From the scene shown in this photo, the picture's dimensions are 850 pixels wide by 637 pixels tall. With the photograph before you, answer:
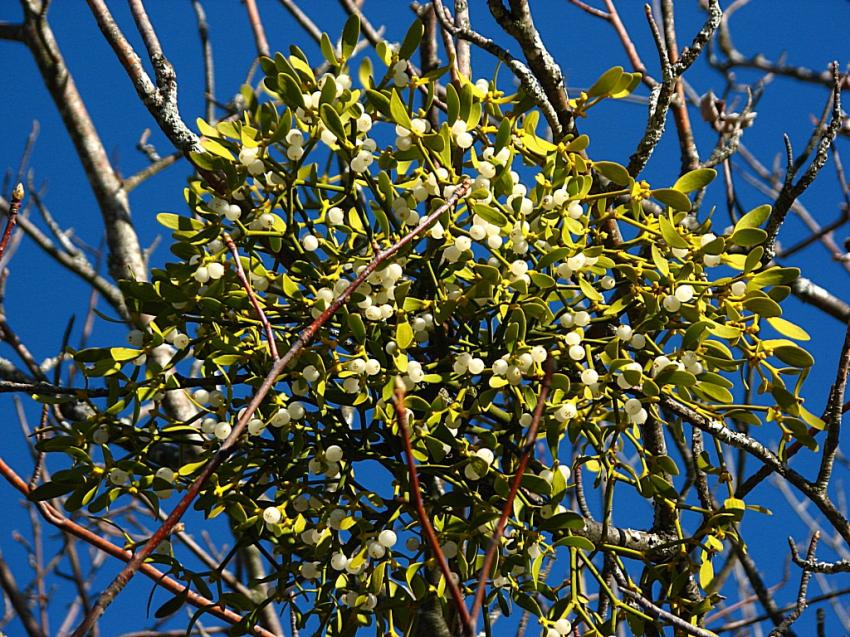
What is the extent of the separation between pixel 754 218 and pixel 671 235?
0.32ft

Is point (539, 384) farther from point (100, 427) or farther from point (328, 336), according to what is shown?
point (100, 427)

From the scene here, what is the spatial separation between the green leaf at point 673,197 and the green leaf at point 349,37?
0.37 meters

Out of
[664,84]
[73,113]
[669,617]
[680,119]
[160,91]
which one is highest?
[73,113]

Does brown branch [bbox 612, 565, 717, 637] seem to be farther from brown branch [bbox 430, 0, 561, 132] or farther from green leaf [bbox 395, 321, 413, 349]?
brown branch [bbox 430, 0, 561, 132]

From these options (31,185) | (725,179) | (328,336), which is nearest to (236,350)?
(328,336)

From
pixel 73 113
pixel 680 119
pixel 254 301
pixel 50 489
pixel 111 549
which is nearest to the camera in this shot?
pixel 254 301

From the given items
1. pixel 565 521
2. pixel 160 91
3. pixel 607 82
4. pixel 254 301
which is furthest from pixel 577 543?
pixel 160 91

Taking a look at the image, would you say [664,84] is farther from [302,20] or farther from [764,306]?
[302,20]

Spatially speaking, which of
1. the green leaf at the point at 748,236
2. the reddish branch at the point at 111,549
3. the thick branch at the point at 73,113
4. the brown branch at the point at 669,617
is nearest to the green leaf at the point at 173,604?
the reddish branch at the point at 111,549

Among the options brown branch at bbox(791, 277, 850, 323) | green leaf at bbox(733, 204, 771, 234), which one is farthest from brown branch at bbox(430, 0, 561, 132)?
brown branch at bbox(791, 277, 850, 323)

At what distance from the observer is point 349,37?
3.58ft

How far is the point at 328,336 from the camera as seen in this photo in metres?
1.04

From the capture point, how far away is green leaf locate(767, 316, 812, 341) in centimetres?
101

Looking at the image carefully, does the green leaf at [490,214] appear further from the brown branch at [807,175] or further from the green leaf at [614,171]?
the brown branch at [807,175]
